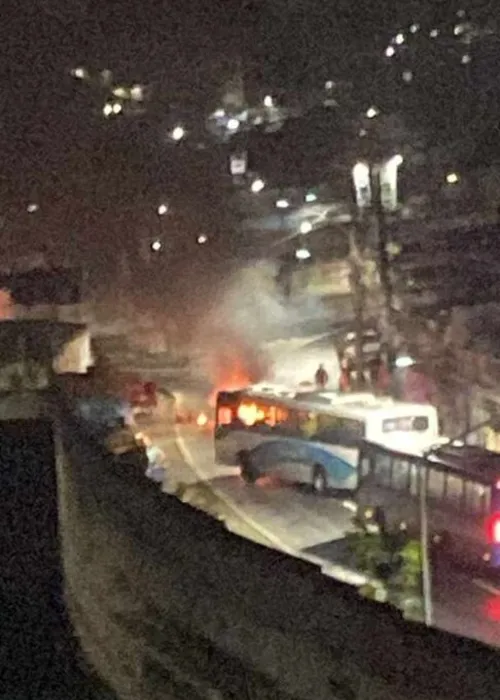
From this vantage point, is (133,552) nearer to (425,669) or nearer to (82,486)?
(82,486)

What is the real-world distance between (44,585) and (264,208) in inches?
563

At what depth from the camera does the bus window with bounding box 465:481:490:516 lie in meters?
8.15

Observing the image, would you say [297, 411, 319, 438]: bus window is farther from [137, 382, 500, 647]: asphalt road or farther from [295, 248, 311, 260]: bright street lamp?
[295, 248, 311, 260]: bright street lamp

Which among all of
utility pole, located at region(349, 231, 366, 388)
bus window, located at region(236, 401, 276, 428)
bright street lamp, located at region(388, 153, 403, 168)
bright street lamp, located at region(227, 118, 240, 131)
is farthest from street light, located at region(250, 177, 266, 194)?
bus window, located at region(236, 401, 276, 428)

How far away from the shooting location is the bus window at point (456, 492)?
321 inches

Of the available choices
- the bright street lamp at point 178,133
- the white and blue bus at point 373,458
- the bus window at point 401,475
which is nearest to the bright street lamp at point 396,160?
the bright street lamp at point 178,133

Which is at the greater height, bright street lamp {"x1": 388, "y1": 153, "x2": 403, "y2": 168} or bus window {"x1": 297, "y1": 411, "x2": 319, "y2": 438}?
bright street lamp {"x1": 388, "y1": 153, "x2": 403, "y2": 168}

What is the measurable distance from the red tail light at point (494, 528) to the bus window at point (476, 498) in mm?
116

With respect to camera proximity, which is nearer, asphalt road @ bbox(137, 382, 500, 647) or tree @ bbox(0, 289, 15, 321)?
asphalt road @ bbox(137, 382, 500, 647)

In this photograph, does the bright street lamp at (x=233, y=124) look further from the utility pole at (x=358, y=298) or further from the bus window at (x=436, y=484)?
the bus window at (x=436, y=484)

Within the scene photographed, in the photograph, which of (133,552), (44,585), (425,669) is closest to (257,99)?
(44,585)

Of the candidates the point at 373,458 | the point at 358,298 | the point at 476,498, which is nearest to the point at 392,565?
the point at 476,498

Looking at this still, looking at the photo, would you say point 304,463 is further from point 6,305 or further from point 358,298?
point 6,305

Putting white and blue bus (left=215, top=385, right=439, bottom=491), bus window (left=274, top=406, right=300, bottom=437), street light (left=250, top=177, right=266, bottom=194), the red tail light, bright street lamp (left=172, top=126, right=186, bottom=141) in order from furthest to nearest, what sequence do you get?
bright street lamp (left=172, top=126, right=186, bottom=141) < street light (left=250, top=177, right=266, bottom=194) < bus window (left=274, top=406, right=300, bottom=437) < white and blue bus (left=215, top=385, right=439, bottom=491) < the red tail light
